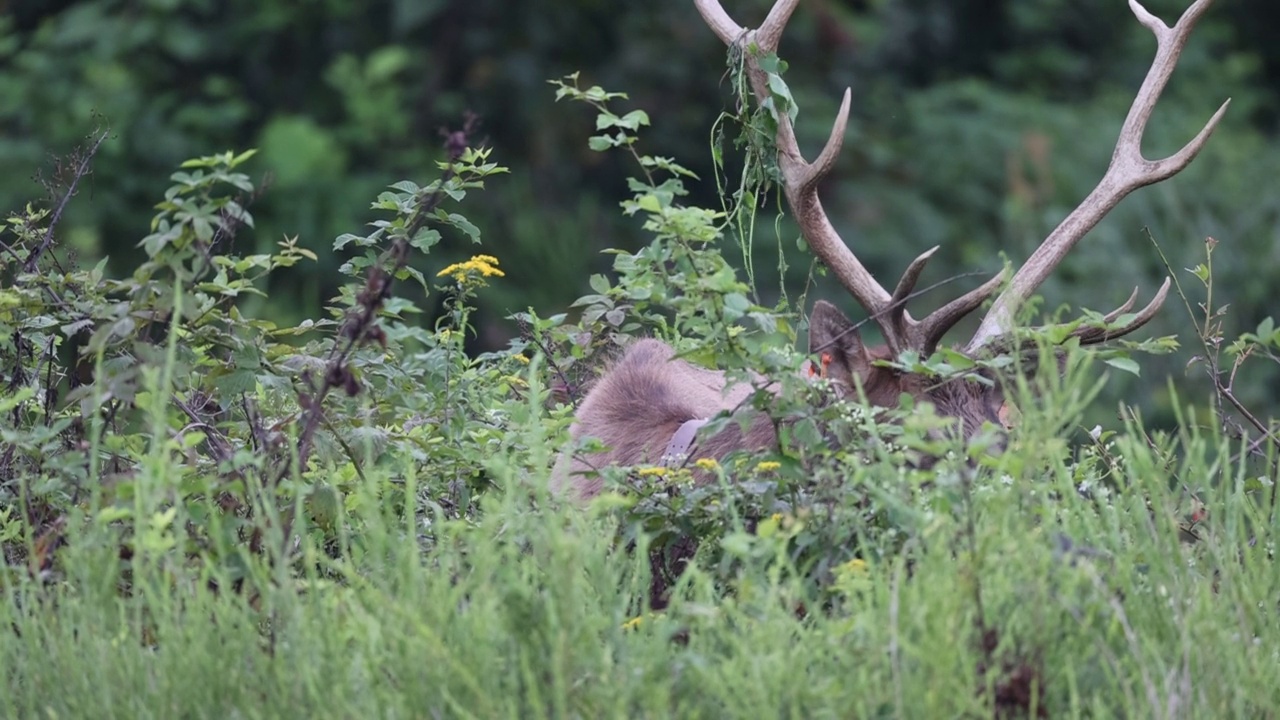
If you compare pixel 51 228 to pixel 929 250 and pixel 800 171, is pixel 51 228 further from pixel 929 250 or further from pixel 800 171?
pixel 929 250

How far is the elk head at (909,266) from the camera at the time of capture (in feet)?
13.1

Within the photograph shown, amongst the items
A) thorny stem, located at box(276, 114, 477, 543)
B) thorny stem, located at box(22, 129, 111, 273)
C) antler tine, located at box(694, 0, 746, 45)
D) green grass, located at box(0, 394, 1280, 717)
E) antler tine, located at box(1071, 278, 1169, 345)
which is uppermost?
antler tine, located at box(694, 0, 746, 45)

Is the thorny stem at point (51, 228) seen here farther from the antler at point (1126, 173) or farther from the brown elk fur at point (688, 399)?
the antler at point (1126, 173)

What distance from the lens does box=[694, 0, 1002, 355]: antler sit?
3.93 metres

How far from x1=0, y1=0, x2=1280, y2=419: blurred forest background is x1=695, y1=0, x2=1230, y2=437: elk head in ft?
19.0

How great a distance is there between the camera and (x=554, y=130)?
11.4m

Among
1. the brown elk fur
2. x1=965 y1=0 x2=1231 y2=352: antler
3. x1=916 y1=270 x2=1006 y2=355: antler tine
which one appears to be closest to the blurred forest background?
the brown elk fur

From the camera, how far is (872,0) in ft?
38.4

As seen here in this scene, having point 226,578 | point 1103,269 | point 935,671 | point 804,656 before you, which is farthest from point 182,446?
point 1103,269

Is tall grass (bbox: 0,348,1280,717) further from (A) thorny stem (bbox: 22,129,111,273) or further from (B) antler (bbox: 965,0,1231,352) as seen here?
(B) antler (bbox: 965,0,1231,352)

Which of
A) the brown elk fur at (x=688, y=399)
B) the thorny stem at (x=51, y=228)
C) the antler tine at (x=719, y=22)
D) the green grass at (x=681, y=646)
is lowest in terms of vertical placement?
the green grass at (x=681, y=646)

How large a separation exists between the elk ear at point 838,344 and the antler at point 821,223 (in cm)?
8

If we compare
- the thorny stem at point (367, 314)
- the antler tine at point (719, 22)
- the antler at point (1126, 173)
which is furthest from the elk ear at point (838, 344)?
the thorny stem at point (367, 314)

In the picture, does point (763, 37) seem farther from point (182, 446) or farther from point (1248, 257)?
point (1248, 257)
